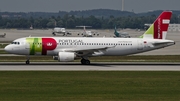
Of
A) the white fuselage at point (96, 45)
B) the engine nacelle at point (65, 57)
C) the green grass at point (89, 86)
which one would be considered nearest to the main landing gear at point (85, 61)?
the white fuselage at point (96, 45)

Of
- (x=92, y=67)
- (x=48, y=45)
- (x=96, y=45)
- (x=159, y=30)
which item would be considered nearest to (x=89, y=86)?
(x=92, y=67)

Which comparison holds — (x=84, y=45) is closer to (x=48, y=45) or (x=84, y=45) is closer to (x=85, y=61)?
(x=85, y=61)

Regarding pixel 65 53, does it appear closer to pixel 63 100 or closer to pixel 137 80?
pixel 137 80

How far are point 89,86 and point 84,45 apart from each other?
20704 millimetres

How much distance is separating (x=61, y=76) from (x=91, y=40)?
49.5 ft

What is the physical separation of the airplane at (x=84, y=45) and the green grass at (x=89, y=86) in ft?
31.3

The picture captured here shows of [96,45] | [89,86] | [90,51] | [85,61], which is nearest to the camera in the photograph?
[89,86]

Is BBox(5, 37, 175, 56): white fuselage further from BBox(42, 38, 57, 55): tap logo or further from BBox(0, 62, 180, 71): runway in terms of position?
BBox(0, 62, 180, 71): runway

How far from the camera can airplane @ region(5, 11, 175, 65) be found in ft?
196

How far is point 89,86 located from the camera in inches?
1609

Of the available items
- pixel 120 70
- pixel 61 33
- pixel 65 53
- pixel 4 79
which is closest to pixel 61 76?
pixel 4 79

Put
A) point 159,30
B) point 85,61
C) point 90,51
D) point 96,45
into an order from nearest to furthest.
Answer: point 90,51 → point 85,61 → point 96,45 → point 159,30

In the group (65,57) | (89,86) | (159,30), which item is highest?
(159,30)

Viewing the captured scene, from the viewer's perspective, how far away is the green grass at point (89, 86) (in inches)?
1403
